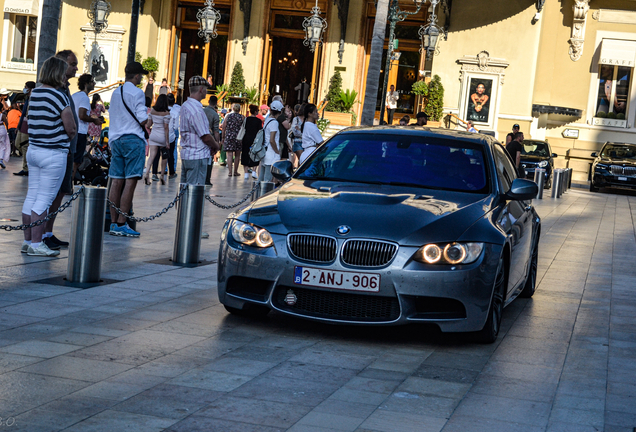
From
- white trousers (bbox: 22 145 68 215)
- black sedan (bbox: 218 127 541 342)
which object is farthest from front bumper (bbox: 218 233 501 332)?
white trousers (bbox: 22 145 68 215)

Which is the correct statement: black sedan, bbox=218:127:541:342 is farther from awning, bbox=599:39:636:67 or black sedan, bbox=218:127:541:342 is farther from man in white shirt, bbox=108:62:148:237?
Answer: awning, bbox=599:39:636:67

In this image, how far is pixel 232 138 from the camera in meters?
21.5

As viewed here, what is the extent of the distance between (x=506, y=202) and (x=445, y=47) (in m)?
25.1

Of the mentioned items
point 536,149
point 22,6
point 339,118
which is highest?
point 22,6

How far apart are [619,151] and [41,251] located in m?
25.4

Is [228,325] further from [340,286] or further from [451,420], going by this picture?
[451,420]

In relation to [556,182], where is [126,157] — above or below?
above

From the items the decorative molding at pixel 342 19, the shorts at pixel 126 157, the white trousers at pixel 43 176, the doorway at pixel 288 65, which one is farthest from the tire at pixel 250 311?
the doorway at pixel 288 65

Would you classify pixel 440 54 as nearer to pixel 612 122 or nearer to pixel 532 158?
pixel 532 158

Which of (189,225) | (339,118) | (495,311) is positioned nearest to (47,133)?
(189,225)

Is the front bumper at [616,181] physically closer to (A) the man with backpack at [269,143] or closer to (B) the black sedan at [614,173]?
(B) the black sedan at [614,173]

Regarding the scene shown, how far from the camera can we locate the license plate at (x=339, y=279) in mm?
5621

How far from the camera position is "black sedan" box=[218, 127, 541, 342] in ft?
18.5

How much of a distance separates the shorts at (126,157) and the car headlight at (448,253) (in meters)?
5.21
